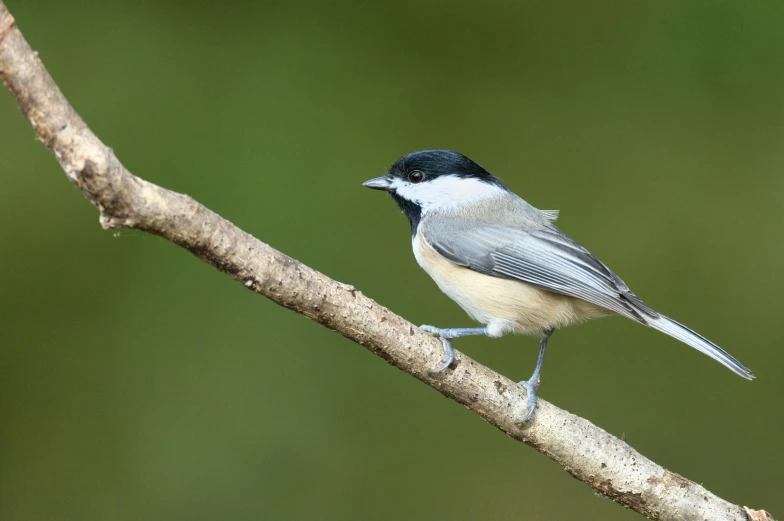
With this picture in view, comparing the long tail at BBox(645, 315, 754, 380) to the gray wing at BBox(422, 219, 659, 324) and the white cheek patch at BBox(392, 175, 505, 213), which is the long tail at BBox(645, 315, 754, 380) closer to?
the gray wing at BBox(422, 219, 659, 324)

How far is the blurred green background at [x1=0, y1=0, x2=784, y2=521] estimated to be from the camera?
3.09 m

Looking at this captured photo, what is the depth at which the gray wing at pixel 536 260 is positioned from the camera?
202 cm

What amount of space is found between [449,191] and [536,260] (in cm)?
35

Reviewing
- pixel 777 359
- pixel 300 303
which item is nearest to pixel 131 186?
pixel 300 303

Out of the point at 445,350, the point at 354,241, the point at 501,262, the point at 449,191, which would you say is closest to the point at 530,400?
the point at 445,350

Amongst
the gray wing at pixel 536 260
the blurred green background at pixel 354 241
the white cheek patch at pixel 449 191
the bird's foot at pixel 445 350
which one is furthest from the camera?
the blurred green background at pixel 354 241

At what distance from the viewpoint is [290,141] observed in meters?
3.34

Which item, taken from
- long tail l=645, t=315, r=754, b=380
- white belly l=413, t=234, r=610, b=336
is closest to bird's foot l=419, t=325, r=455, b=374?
white belly l=413, t=234, r=610, b=336

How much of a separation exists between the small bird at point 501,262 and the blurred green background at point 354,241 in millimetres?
963

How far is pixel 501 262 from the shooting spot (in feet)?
6.92

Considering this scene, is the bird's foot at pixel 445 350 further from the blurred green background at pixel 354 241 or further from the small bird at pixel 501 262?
the blurred green background at pixel 354 241

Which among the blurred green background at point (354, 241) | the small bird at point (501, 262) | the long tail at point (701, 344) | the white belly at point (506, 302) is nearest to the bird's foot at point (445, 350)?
the small bird at point (501, 262)

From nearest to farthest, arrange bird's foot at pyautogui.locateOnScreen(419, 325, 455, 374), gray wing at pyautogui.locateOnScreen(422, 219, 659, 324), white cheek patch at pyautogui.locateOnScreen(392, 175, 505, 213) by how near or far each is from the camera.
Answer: bird's foot at pyautogui.locateOnScreen(419, 325, 455, 374) < gray wing at pyautogui.locateOnScreen(422, 219, 659, 324) < white cheek patch at pyautogui.locateOnScreen(392, 175, 505, 213)

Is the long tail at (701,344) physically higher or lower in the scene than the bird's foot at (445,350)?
higher
